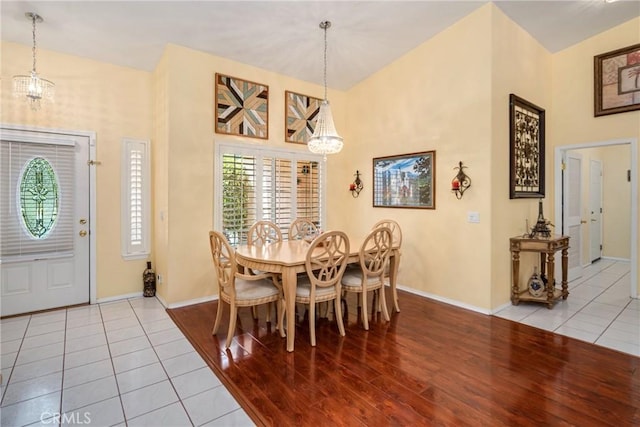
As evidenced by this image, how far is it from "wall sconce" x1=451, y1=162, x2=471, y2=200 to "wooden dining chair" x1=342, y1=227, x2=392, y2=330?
3.84ft

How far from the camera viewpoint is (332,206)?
5504 millimetres

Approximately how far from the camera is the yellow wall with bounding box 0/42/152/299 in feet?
12.0

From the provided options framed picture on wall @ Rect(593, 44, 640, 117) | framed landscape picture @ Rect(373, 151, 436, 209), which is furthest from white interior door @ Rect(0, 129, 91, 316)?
framed picture on wall @ Rect(593, 44, 640, 117)

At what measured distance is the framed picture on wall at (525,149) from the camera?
373 cm

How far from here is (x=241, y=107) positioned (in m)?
4.36

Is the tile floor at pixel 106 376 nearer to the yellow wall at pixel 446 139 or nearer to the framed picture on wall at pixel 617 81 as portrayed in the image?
the yellow wall at pixel 446 139

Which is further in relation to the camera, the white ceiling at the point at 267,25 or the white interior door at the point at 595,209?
the white interior door at the point at 595,209

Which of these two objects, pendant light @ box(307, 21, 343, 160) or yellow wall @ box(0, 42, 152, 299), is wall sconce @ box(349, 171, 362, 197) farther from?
Result: yellow wall @ box(0, 42, 152, 299)

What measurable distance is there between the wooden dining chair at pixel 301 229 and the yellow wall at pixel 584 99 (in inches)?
147

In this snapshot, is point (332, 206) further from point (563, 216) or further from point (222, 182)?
point (563, 216)

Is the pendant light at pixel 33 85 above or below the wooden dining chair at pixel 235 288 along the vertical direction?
above
